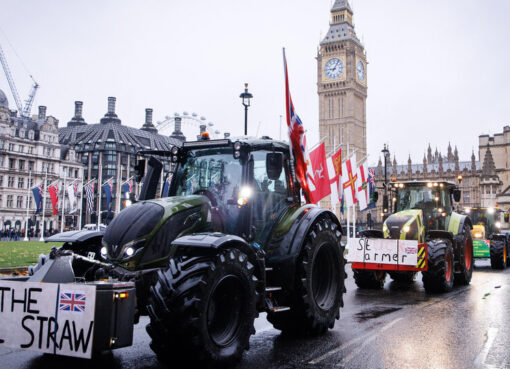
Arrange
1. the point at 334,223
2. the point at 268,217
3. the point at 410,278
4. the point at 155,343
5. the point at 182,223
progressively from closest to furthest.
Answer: the point at 155,343 < the point at 182,223 < the point at 268,217 < the point at 334,223 < the point at 410,278

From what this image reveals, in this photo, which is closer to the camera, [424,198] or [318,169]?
[424,198]

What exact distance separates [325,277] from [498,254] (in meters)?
16.3

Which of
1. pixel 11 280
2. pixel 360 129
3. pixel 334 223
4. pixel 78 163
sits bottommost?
pixel 11 280

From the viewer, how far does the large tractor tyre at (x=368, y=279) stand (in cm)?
1405

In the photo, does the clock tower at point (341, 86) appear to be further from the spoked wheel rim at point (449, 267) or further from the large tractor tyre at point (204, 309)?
the large tractor tyre at point (204, 309)

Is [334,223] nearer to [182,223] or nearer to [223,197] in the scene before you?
[223,197]

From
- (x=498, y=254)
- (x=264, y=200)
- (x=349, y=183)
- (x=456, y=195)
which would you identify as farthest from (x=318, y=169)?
(x=264, y=200)

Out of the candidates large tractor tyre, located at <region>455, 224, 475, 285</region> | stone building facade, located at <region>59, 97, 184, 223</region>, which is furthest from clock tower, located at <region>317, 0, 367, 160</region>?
large tractor tyre, located at <region>455, 224, 475, 285</region>

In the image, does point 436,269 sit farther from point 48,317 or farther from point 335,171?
point 335,171

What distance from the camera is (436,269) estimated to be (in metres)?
12.8

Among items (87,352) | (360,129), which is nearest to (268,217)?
(87,352)

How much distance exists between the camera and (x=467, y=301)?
37.8 feet

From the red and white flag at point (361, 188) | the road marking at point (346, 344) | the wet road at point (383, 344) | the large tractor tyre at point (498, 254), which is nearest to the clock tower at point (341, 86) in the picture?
the red and white flag at point (361, 188)

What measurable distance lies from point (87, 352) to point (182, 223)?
189cm
